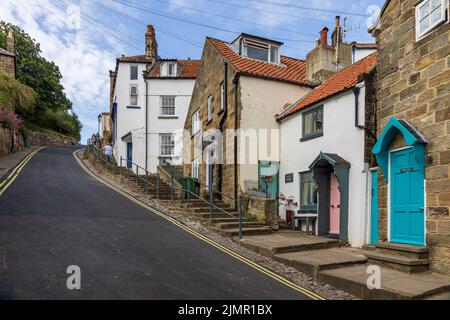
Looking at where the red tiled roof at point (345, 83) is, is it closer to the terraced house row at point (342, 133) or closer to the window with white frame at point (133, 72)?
the terraced house row at point (342, 133)

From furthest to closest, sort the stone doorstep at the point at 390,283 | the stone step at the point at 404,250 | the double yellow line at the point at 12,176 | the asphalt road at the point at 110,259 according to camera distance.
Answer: the double yellow line at the point at 12,176 < the stone step at the point at 404,250 < the stone doorstep at the point at 390,283 < the asphalt road at the point at 110,259

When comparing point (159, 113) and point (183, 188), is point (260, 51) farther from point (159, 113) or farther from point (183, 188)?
point (159, 113)

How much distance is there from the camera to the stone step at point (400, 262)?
7.46 meters

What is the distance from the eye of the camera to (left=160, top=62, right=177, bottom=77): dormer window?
2919 cm

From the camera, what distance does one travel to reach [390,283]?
22.2ft

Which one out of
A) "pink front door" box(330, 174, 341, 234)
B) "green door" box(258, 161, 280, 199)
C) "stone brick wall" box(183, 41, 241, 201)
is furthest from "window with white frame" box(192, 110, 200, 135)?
"pink front door" box(330, 174, 341, 234)

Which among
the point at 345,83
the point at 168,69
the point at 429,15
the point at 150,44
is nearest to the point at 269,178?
the point at 345,83

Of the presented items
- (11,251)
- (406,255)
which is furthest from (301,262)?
(11,251)

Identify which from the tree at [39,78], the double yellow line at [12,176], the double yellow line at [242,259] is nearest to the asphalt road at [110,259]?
the double yellow line at [242,259]

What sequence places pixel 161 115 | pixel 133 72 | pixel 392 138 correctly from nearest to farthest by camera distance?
pixel 392 138 < pixel 161 115 < pixel 133 72

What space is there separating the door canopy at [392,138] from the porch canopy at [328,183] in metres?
1.98

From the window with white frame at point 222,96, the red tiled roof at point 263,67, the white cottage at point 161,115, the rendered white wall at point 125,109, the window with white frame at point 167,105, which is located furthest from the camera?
the rendered white wall at point 125,109

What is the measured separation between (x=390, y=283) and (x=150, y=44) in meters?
29.9

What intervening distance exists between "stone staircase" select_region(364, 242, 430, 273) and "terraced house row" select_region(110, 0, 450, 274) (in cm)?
4
